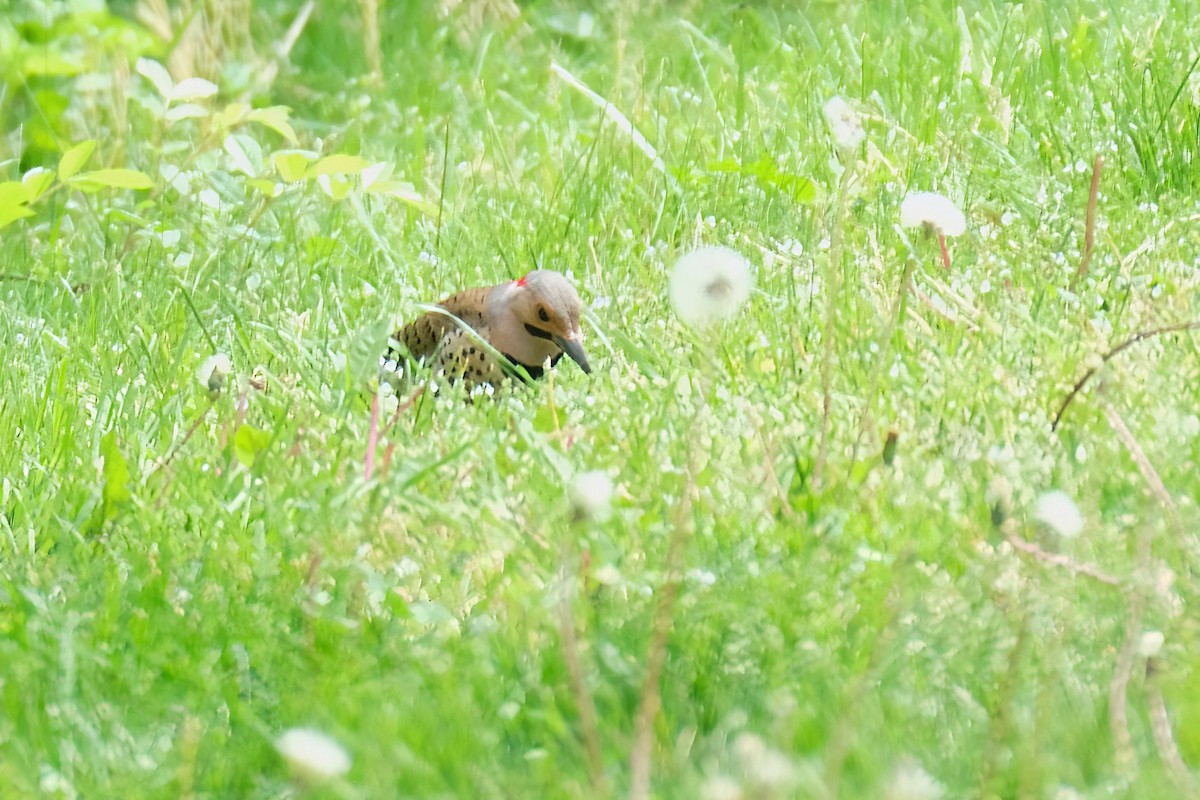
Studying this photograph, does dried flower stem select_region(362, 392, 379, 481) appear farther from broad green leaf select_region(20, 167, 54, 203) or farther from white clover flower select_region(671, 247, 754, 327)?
broad green leaf select_region(20, 167, 54, 203)

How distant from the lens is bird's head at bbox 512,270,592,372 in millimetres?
4426

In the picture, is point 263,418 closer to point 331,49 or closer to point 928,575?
point 928,575

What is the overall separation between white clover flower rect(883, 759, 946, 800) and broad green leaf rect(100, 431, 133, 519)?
1726mm

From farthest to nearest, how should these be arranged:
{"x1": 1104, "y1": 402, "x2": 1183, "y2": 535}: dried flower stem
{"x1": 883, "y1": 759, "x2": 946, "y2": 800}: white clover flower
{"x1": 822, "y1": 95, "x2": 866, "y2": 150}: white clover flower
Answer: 1. {"x1": 822, "y1": 95, "x2": 866, "y2": 150}: white clover flower
2. {"x1": 1104, "y1": 402, "x2": 1183, "y2": 535}: dried flower stem
3. {"x1": 883, "y1": 759, "x2": 946, "y2": 800}: white clover flower

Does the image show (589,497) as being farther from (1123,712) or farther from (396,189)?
(396,189)

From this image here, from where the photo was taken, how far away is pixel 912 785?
1973mm

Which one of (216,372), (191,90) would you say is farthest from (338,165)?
(191,90)

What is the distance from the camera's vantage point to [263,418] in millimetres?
4031

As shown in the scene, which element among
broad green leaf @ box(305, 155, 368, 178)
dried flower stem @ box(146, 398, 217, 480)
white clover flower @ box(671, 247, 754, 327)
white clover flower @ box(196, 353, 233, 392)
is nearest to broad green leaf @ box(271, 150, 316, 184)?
broad green leaf @ box(305, 155, 368, 178)

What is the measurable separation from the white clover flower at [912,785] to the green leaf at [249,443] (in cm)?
166

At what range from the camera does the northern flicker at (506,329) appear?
444 centimetres

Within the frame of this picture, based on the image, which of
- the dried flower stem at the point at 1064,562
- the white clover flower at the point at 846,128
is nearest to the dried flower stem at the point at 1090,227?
the white clover flower at the point at 846,128

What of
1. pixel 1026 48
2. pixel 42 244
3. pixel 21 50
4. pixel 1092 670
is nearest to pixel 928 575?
pixel 1092 670

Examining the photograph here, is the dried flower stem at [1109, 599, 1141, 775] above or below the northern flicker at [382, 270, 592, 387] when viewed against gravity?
above
